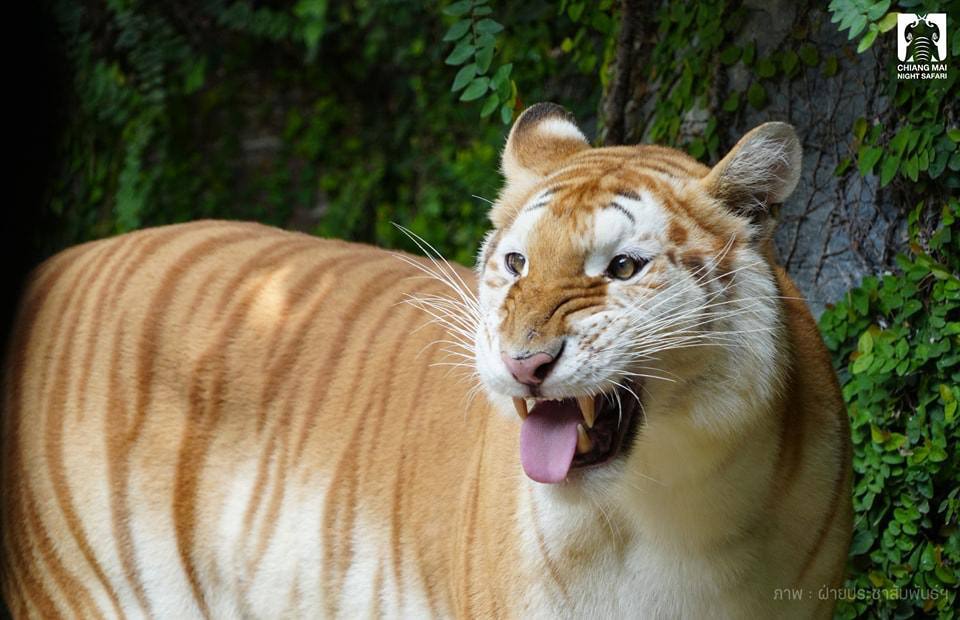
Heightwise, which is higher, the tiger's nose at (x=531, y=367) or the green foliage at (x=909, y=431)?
the tiger's nose at (x=531, y=367)

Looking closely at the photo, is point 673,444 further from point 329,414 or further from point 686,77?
point 686,77

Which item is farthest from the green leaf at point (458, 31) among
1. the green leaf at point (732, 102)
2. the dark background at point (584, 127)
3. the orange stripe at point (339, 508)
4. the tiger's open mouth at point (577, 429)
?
the tiger's open mouth at point (577, 429)

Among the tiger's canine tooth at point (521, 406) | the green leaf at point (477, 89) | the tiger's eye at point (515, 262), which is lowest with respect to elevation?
the tiger's canine tooth at point (521, 406)

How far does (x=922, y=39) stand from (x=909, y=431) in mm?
1030

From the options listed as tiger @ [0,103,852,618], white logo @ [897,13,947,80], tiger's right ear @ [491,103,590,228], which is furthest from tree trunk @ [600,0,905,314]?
tiger's right ear @ [491,103,590,228]

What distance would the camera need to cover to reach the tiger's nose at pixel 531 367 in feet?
6.53

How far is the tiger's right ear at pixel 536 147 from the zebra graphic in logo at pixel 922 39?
964mm

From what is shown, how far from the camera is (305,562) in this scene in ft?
9.69

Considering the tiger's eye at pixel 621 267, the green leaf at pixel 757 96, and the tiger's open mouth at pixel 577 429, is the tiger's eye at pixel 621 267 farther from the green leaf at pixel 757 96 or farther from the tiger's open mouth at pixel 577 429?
the green leaf at pixel 757 96

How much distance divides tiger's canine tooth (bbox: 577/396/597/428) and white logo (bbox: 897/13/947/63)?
4.72ft

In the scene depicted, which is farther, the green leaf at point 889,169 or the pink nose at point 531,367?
the green leaf at point 889,169

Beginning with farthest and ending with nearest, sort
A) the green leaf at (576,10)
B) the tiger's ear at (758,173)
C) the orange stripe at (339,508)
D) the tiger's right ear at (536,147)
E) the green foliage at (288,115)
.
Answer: the green foliage at (288,115)
the green leaf at (576,10)
the orange stripe at (339,508)
the tiger's right ear at (536,147)
the tiger's ear at (758,173)

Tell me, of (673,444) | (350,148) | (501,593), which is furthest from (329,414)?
(350,148)

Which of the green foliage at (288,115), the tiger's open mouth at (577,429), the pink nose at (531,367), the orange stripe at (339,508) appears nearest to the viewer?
the pink nose at (531,367)
